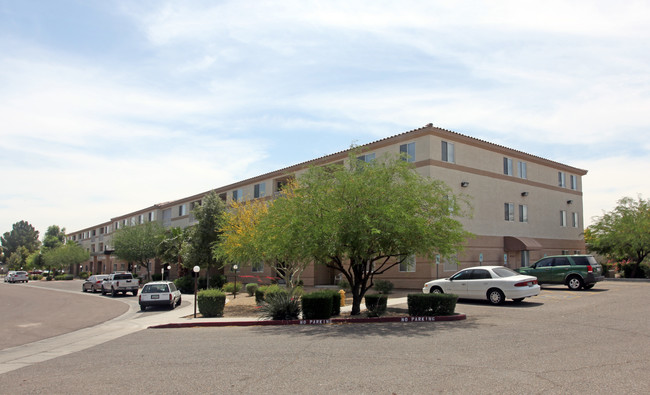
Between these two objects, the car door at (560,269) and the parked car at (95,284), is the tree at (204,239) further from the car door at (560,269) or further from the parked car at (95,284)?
the car door at (560,269)

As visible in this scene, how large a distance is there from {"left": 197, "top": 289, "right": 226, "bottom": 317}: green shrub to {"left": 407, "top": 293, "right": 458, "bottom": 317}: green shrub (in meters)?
8.08

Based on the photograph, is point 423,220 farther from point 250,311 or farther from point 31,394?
point 31,394

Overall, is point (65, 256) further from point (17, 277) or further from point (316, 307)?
point (316, 307)

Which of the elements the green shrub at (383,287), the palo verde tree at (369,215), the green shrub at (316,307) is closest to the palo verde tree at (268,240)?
the palo verde tree at (369,215)

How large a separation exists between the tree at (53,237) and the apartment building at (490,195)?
276 ft

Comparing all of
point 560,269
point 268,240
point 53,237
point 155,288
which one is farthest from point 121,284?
point 53,237

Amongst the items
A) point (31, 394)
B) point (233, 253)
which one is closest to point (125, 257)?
point (233, 253)

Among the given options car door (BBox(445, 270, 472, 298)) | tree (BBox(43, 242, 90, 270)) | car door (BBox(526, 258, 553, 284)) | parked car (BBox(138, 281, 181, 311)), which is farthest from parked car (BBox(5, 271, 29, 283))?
car door (BBox(526, 258, 553, 284))

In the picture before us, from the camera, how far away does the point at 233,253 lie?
25.7 metres

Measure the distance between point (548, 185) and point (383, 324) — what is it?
27.9 metres

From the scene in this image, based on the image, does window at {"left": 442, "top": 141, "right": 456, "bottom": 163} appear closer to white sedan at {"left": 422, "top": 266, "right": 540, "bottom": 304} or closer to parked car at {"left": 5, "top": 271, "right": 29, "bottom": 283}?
white sedan at {"left": 422, "top": 266, "right": 540, "bottom": 304}

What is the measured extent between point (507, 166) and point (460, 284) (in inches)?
662

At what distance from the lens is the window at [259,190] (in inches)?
1703

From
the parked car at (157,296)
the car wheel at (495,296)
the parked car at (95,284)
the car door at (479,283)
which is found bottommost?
the parked car at (95,284)
